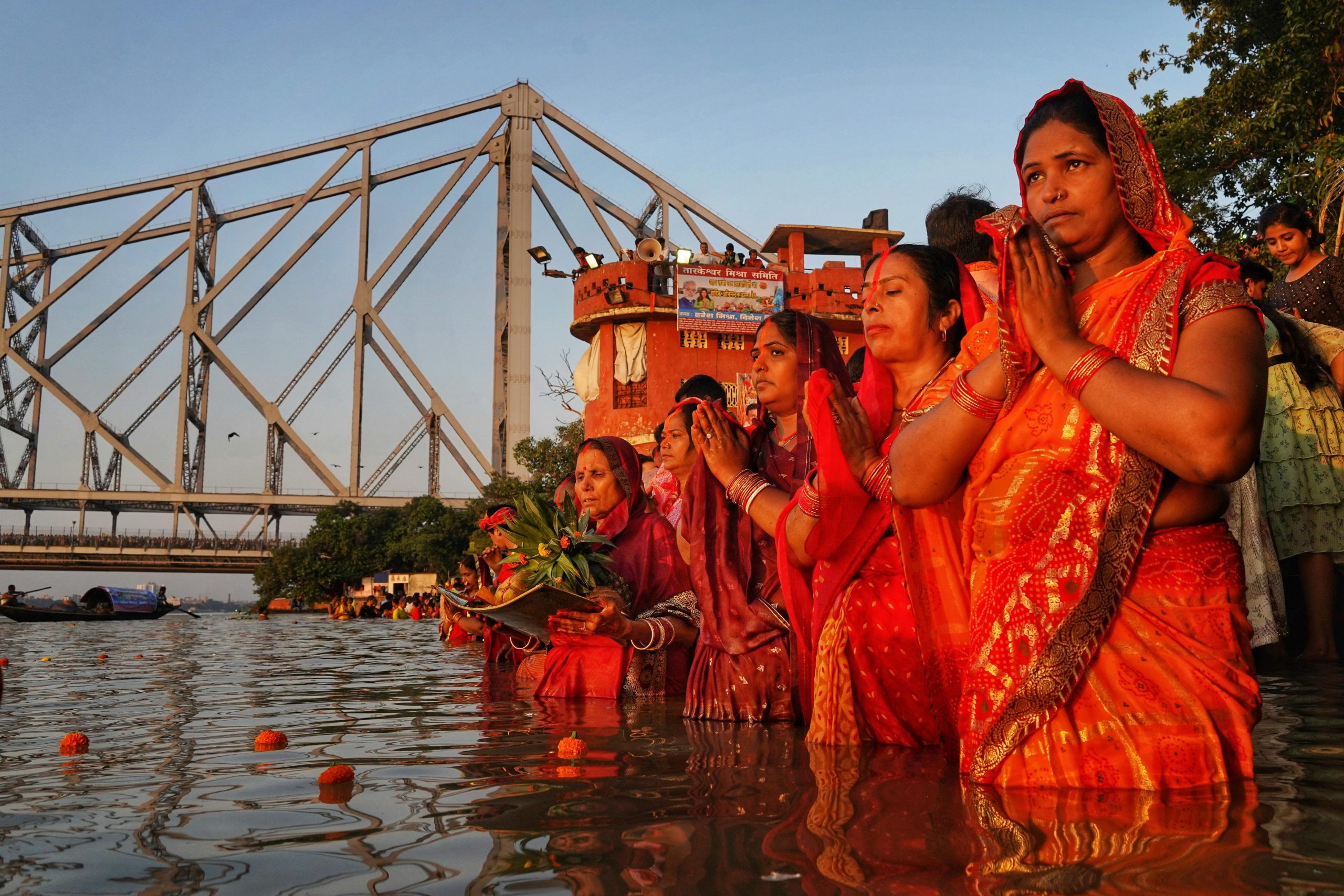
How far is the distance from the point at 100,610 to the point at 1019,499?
2521 cm

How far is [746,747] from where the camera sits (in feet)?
7.97

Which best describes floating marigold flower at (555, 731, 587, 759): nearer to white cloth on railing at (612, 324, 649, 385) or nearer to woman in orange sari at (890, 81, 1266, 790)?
woman in orange sari at (890, 81, 1266, 790)

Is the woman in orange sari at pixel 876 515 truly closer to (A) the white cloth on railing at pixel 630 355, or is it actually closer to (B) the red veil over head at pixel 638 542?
(B) the red veil over head at pixel 638 542

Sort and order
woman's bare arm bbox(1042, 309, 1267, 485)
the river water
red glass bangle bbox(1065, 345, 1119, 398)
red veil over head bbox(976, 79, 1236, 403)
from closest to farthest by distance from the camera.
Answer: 1. the river water
2. woman's bare arm bbox(1042, 309, 1267, 485)
3. red glass bangle bbox(1065, 345, 1119, 398)
4. red veil over head bbox(976, 79, 1236, 403)

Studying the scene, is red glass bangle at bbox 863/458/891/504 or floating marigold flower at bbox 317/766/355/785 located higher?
red glass bangle at bbox 863/458/891/504

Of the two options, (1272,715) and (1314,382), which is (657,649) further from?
(1314,382)

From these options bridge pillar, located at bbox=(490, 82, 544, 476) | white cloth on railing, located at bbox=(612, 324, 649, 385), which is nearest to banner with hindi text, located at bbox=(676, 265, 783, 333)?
white cloth on railing, located at bbox=(612, 324, 649, 385)

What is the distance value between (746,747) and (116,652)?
7.47 metres

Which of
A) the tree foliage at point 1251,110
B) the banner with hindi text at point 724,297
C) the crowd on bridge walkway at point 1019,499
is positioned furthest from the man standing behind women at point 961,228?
the banner with hindi text at point 724,297

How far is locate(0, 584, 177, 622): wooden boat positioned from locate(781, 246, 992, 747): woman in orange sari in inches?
932

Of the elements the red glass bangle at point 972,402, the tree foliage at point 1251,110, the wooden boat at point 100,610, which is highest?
the tree foliage at point 1251,110

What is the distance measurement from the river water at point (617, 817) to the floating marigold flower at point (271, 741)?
5 centimetres

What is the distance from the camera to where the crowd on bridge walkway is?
5.22 feet

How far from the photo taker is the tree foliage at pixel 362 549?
113 feet
